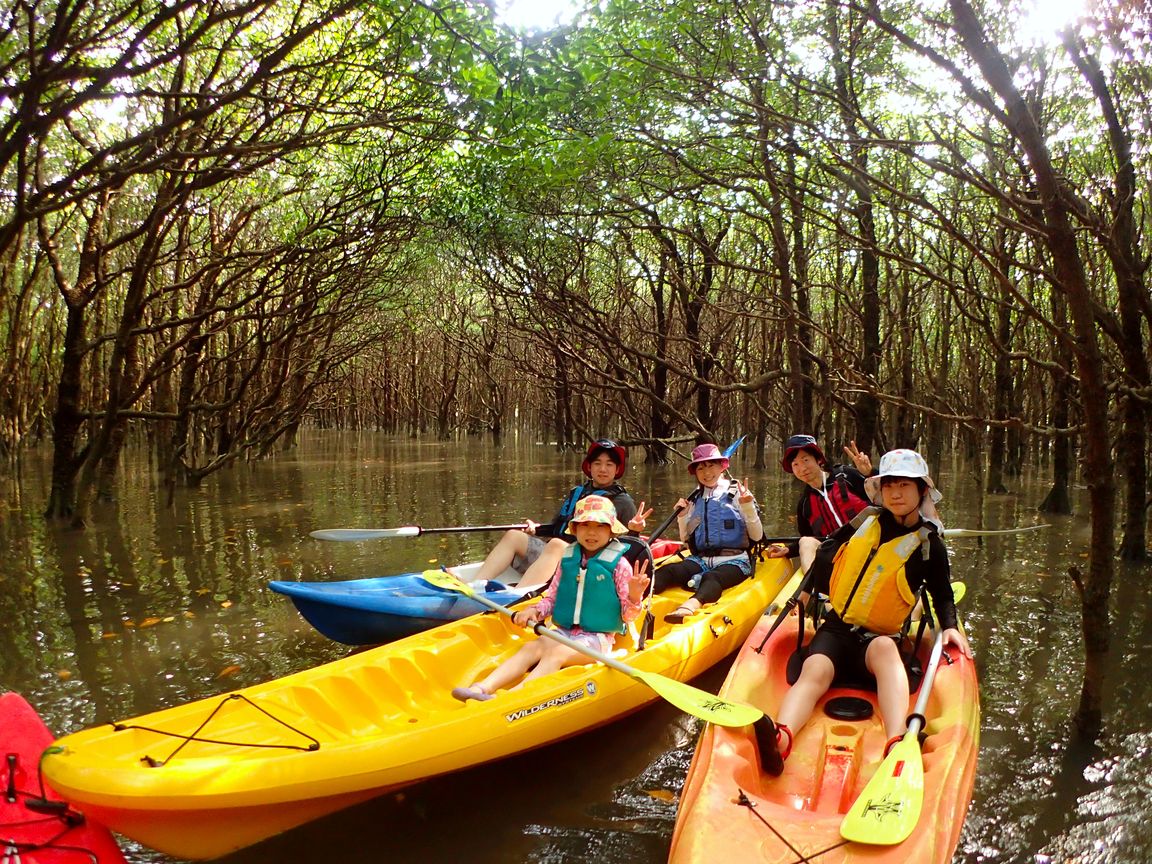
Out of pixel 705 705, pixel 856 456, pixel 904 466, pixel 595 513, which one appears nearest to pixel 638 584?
pixel 595 513

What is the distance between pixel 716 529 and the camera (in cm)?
611

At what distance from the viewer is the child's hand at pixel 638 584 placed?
4.19m

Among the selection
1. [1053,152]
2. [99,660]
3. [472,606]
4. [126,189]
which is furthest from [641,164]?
[126,189]

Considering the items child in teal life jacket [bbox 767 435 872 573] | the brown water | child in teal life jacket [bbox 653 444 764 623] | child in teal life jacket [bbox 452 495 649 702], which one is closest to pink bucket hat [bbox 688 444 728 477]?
child in teal life jacket [bbox 653 444 764 623]

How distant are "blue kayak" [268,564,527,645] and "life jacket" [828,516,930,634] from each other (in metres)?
2.35

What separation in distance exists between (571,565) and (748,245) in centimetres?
1385

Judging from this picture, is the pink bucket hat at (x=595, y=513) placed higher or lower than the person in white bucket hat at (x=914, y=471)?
lower

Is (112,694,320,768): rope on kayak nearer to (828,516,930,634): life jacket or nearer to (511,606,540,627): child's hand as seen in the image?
(511,606,540,627): child's hand

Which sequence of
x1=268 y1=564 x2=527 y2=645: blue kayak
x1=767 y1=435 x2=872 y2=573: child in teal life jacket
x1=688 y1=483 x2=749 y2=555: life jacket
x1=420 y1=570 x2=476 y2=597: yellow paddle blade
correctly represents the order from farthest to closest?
x1=688 y1=483 x2=749 y2=555: life jacket
x1=767 y1=435 x2=872 y2=573: child in teal life jacket
x1=420 y1=570 x2=476 y2=597: yellow paddle blade
x1=268 y1=564 x2=527 y2=645: blue kayak

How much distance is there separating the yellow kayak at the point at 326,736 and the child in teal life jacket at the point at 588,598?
0.20 metres

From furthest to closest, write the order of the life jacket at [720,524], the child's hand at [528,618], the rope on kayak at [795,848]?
the life jacket at [720,524] → the child's hand at [528,618] → the rope on kayak at [795,848]

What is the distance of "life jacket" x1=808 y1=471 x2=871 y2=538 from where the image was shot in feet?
19.1

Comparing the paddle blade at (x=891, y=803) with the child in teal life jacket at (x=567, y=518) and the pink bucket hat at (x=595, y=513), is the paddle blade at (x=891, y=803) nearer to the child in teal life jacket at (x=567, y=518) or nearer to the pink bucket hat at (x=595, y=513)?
the pink bucket hat at (x=595, y=513)

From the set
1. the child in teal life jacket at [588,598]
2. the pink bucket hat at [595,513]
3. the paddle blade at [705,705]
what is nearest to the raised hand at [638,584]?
the child in teal life jacket at [588,598]
